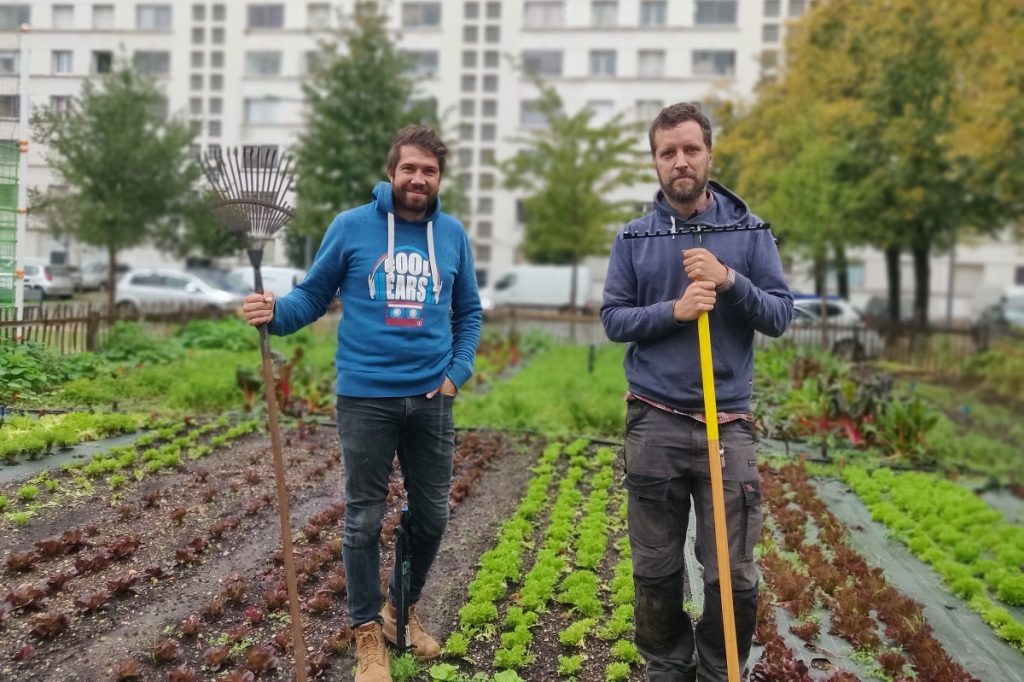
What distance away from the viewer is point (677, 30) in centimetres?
3872

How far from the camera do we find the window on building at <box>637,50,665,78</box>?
128ft

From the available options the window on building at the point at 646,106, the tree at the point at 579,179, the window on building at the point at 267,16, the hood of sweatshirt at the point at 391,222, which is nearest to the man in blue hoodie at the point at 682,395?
the hood of sweatshirt at the point at 391,222

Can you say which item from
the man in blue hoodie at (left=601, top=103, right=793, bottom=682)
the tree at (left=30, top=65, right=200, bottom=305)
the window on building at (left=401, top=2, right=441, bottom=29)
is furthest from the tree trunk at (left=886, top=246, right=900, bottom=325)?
the window on building at (left=401, top=2, right=441, bottom=29)

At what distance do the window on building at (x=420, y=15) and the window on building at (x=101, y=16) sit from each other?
1425 inches

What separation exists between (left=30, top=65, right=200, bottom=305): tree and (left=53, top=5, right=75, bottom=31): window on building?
4804 millimetres

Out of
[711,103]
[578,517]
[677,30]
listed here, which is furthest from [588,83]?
[578,517]

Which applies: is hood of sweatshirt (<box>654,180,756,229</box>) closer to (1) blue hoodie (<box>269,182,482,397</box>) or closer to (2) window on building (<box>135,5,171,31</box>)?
(1) blue hoodie (<box>269,182,482,397</box>)

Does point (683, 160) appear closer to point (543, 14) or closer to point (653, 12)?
point (653, 12)

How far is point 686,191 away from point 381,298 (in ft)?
4.07

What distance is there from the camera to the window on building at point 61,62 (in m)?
5.06

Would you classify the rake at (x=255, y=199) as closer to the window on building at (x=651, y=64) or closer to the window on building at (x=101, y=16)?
the window on building at (x=101, y=16)

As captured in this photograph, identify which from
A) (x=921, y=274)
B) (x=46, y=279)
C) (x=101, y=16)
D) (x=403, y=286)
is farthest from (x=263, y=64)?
(x=403, y=286)

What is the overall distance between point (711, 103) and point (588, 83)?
12.5 metres

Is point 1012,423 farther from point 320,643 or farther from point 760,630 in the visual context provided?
point 320,643
